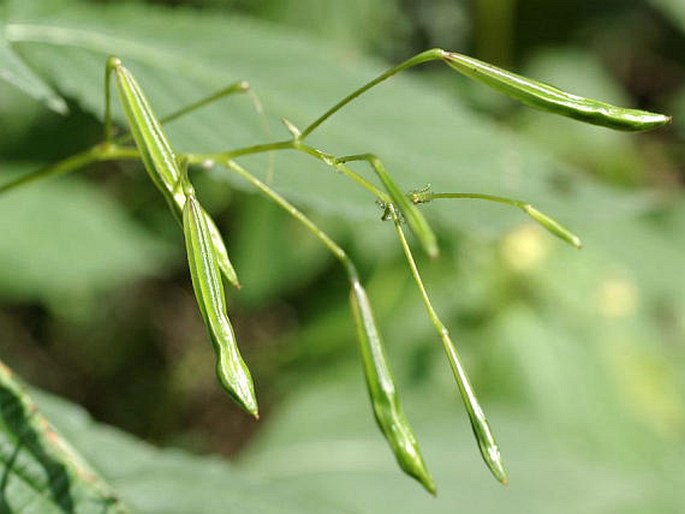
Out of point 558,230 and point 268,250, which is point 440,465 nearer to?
point 268,250

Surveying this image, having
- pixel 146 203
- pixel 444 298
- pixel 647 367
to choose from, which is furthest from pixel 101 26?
pixel 647 367

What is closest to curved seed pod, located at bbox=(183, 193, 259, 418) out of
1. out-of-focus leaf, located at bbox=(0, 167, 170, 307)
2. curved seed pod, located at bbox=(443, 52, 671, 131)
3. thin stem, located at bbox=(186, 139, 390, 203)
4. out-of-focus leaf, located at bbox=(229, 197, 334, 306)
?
thin stem, located at bbox=(186, 139, 390, 203)

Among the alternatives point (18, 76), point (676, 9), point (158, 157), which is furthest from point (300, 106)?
point (676, 9)

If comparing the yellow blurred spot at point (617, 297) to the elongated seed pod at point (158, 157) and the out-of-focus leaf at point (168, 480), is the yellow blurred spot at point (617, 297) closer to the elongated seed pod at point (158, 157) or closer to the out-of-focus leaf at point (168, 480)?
the out-of-focus leaf at point (168, 480)

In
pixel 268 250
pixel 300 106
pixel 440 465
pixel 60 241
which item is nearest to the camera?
pixel 300 106

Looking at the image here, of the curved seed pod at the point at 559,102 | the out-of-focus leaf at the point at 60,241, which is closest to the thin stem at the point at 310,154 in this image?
the curved seed pod at the point at 559,102

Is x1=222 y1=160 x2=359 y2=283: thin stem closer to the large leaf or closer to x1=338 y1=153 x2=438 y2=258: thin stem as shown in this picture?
x1=338 y1=153 x2=438 y2=258: thin stem
